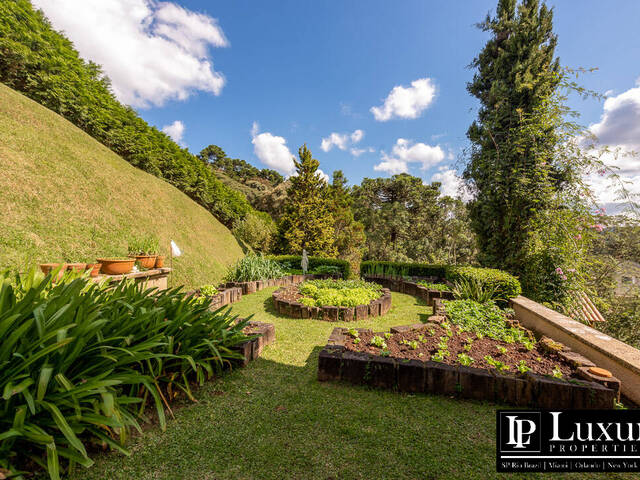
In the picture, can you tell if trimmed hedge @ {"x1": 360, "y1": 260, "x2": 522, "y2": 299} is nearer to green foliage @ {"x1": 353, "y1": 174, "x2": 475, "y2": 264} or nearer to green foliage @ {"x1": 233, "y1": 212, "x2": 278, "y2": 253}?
green foliage @ {"x1": 233, "y1": 212, "x2": 278, "y2": 253}

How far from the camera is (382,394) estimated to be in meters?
2.20

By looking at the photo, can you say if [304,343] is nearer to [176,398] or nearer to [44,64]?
[176,398]

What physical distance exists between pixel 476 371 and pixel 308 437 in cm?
157

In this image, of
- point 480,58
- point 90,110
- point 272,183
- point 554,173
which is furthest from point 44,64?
point 272,183

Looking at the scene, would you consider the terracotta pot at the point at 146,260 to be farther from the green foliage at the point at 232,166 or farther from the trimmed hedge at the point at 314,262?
the green foliage at the point at 232,166

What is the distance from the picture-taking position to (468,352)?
269 centimetres

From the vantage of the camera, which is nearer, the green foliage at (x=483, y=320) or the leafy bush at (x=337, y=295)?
the green foliage at (x=483, y=320)

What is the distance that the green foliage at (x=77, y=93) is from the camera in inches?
339

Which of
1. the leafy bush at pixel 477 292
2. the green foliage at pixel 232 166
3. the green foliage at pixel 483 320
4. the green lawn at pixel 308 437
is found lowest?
the green lawn at pixel 308 437

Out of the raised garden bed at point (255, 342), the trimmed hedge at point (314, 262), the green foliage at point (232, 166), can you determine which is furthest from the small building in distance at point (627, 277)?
the green foliage at point (232, 166)

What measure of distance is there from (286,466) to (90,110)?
14.7 meters

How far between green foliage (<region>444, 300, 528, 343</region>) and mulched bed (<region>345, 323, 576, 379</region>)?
14 cm

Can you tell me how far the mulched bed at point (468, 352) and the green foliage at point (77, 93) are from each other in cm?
1386

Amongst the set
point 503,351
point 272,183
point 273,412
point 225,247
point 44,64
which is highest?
point 272,183
